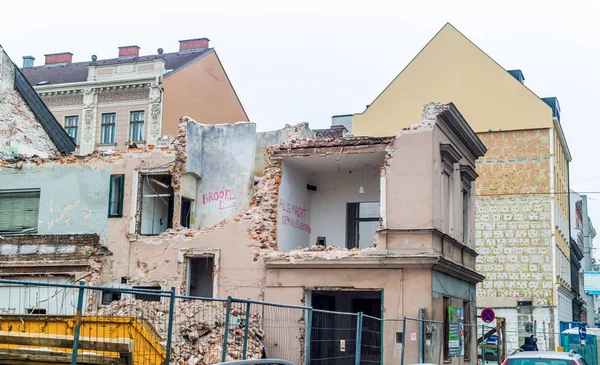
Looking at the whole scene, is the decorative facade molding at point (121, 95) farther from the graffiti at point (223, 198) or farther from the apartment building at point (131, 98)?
the graffiti at point (223, 198)

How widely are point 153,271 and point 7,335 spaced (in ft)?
41.8

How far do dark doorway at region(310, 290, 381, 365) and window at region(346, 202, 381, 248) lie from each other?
1.78 meters

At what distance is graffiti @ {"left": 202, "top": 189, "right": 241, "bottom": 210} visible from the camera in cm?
2425

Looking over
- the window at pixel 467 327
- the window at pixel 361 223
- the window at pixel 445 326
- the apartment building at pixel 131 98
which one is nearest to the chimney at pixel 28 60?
the apartment building at pixel 131 98

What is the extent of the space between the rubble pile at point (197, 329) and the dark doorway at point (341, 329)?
1.92 m

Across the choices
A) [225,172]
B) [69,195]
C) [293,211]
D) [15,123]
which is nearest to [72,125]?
[15,123]

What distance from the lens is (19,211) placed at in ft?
82.0

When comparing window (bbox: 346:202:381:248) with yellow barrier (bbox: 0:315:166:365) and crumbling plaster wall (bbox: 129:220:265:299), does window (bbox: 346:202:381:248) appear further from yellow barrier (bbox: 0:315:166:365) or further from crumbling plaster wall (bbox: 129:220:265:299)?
yellow barrier (bbox: 0:315:166:365)

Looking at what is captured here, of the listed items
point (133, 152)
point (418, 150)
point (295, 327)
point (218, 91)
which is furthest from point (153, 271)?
point (218, 91)

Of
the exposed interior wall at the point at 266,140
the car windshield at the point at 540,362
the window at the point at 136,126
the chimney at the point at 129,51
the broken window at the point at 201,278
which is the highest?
the chimney at the point at 129,51

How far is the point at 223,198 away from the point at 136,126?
69.0 feet

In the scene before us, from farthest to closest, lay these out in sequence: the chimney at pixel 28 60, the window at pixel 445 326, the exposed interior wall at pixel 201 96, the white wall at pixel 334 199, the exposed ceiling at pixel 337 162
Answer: the chimney at pixel 28 60 → the exposed interior wall at pixel 201 96 → the white wall at pixel 334 199 → the exposed ceiling at pixel 337 162 → the window at pixel 445 326

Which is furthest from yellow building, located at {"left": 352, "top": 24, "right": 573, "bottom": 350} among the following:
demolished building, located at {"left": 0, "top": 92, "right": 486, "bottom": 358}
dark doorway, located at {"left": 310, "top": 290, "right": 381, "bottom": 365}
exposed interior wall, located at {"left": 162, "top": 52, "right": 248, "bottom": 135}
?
dark doorway, located at {"left": 310, "top": 290, "right": 381, "bottom": 365}

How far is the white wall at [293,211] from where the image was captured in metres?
23.7
